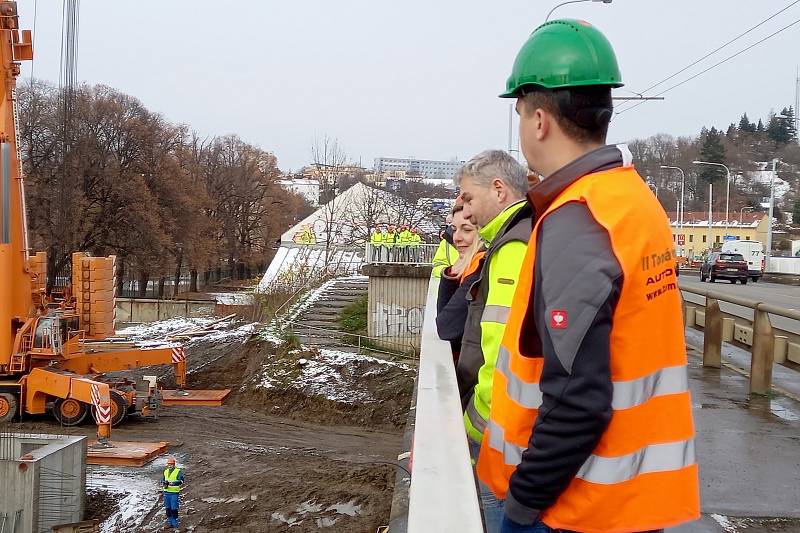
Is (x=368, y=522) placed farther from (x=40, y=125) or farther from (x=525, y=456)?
(x=40, y=125)

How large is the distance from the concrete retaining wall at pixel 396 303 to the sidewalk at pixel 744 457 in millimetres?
12603

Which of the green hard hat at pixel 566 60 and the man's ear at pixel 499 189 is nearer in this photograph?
the green hard hat at pixel 566 60

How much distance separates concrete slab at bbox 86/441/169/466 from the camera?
1644 cm

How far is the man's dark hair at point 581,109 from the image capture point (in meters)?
2.15

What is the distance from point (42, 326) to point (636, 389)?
19.2 m

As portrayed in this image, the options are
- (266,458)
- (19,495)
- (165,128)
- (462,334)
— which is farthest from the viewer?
(165,128)

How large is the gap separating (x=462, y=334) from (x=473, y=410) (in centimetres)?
53

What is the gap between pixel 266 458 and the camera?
16594mm

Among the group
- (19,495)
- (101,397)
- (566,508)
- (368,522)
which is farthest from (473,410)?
(101,397)

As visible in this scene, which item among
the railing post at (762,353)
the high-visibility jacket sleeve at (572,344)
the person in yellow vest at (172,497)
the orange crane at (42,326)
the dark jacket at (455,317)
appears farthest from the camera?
the orange crane at (42,326)

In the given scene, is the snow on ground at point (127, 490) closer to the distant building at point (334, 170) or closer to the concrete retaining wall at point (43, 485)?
the concrete retaining wall at point (43, 485)

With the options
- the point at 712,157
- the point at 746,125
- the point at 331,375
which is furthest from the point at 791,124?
the point at 331,375

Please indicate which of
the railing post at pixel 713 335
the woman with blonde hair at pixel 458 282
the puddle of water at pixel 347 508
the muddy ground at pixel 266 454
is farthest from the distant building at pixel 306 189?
the woman with blonde hair at pixel 458 282

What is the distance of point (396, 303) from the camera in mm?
22609
